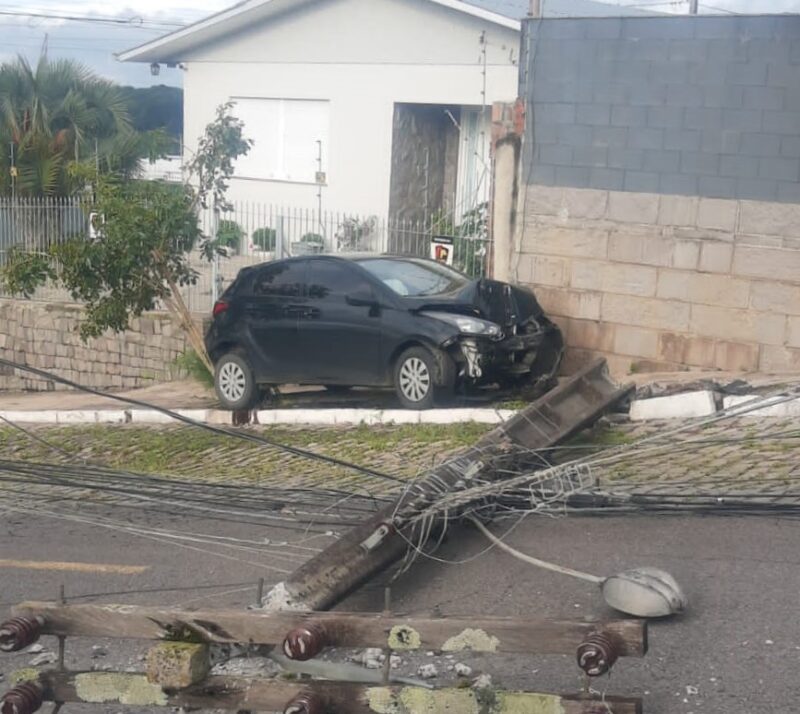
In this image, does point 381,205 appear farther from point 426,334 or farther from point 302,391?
point 426,334

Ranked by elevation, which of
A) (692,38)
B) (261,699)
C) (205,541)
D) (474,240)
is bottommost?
(205,541)

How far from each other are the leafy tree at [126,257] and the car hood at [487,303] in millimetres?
3940

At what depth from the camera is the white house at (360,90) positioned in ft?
76.6

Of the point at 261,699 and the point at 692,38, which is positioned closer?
the point at 261,699

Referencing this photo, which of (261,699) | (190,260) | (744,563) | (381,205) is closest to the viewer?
(261,699)

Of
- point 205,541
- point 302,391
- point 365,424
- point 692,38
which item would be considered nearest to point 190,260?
point 302,391

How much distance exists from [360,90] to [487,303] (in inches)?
471

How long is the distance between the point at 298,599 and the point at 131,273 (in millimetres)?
10052

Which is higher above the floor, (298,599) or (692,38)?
(692,38)

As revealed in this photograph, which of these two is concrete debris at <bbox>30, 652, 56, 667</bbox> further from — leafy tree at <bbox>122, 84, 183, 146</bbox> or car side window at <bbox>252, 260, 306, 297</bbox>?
leafy tree at <bbox>122, 84, 183, 146</bbox>

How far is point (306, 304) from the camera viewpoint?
47.5ft

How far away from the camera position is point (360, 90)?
24781 millimetres

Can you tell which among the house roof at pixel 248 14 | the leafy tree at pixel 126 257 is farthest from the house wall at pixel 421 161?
the leafy tree at pixel 126 257

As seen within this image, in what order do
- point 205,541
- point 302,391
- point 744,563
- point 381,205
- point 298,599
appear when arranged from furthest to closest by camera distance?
1. point 381,205
2. point 302,391
3. point 205,541
4. point 744,563
5. point 298,599
